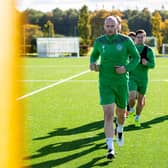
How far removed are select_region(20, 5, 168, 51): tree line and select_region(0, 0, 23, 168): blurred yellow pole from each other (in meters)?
53.0

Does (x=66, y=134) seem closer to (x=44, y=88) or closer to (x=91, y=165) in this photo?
(x=91, y=165)

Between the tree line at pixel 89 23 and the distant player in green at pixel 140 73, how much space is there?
45.4 metres

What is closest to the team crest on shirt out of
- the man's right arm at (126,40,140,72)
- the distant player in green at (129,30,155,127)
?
the man's right arm at (126,40,140,72)

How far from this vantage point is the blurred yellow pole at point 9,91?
1.15 meters

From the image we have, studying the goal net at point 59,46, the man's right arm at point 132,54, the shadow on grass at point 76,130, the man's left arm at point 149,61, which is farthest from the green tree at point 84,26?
the man's right arm at point 132,54

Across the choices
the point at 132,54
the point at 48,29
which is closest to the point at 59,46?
the point at 48,29

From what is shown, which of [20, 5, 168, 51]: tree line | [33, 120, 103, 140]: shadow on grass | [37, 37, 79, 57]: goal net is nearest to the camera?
[33, 120, 103, 140]: shadow on grass

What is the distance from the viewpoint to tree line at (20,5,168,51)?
223 ft

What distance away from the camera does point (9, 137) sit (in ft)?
3.85

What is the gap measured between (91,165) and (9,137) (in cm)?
491

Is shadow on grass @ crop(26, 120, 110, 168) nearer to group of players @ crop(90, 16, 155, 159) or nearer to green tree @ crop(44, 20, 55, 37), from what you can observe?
group of players @ crop(90, 16, 155, 159)

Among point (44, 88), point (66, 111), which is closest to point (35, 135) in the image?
point (66, 111)

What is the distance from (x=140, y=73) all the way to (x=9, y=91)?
7.79 meters

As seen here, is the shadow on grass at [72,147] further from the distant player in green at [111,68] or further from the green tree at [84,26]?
the green tree at [84,26]
